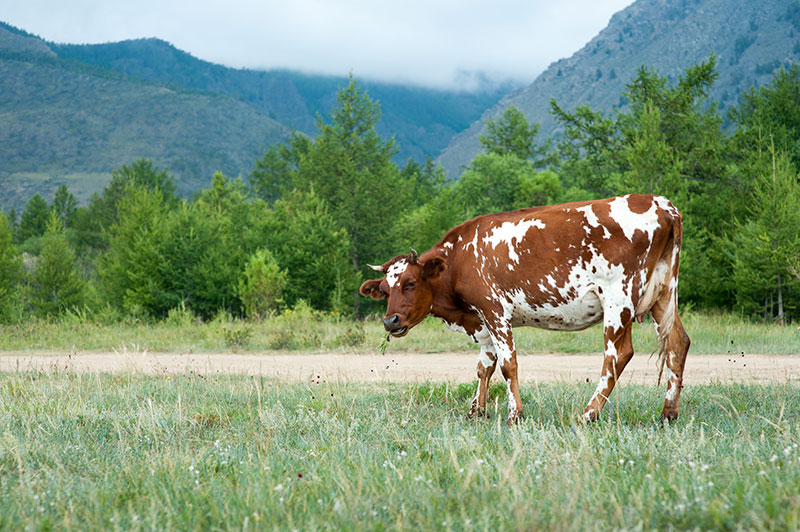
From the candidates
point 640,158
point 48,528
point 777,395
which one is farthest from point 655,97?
point 48,528

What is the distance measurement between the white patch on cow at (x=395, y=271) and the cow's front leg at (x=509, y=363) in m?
1.14

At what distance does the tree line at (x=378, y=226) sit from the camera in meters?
22.8

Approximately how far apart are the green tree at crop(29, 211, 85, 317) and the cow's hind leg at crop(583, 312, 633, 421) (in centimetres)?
2696

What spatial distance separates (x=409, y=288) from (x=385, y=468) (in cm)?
300

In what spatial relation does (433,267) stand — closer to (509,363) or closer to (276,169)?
(509,363)

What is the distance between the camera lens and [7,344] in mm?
16688

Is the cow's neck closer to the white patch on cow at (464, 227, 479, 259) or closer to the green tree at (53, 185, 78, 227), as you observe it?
the white patch on cow at (464, 227, 479, 259)

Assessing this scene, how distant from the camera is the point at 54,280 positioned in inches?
1126

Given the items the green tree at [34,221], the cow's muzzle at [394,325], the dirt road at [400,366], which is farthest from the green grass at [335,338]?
the green tree at [34,221]

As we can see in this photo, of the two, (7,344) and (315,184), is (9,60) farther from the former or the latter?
(7,344)

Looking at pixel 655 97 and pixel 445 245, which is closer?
pixel 445 245

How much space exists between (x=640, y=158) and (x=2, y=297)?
24.0m

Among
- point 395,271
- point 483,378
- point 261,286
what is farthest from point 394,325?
point 261,286

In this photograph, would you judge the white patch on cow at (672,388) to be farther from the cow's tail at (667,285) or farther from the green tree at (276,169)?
the green tree at (276,169)
